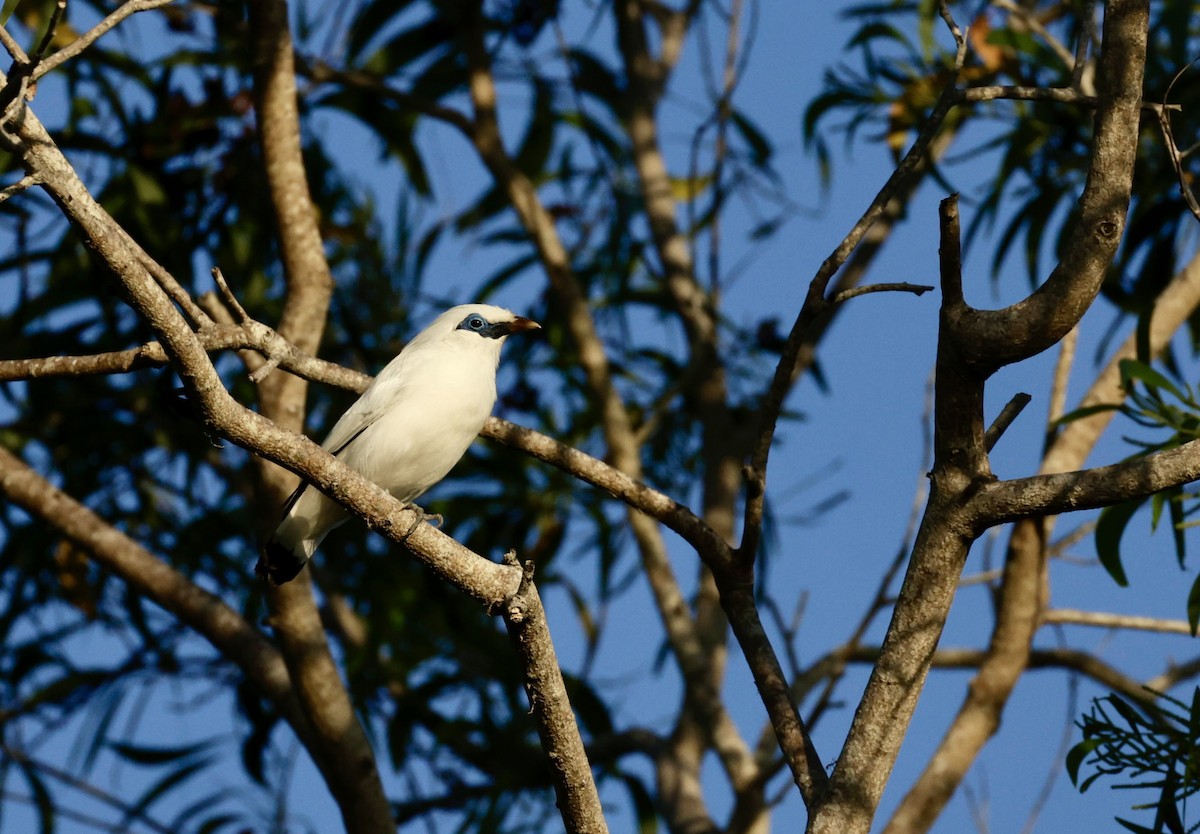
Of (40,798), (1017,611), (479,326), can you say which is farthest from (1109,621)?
(40,798)

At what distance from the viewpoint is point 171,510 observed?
6.30m

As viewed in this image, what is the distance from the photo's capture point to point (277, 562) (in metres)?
3.77

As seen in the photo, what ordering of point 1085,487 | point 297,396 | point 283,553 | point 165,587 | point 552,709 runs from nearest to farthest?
point 1085,487
point 552,709
point 283,553
point 297,396
point 165,587

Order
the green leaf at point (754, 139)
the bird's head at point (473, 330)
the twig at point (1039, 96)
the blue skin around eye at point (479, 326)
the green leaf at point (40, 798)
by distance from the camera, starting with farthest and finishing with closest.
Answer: the green leaf at point (754, 139)
the green leaf at point (40, 798)
the blue skin around eye at point (479, 326)
the bird's head at point (473, 330)
the twig at point (1039, 96)

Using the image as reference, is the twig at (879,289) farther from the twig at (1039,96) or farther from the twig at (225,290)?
the twig at (225,290)

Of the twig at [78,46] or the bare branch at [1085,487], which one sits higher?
Answer: the twig at [78,46]

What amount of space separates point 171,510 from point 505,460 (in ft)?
5.18

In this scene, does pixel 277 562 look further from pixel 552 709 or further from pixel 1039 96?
pixel 1039 96

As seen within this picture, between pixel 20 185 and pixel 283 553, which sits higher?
pixel 283 553

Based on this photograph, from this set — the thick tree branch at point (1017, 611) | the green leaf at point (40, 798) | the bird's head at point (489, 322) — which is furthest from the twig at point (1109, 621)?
the green leaf at point (40, 798)

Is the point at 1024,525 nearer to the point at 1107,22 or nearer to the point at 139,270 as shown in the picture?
the point at 1107,22

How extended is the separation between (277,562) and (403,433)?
0.53m

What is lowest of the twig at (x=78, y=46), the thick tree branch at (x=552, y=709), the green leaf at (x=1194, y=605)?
the thick tree branch at (x=552, y=709)

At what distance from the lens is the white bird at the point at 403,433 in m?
3.61
